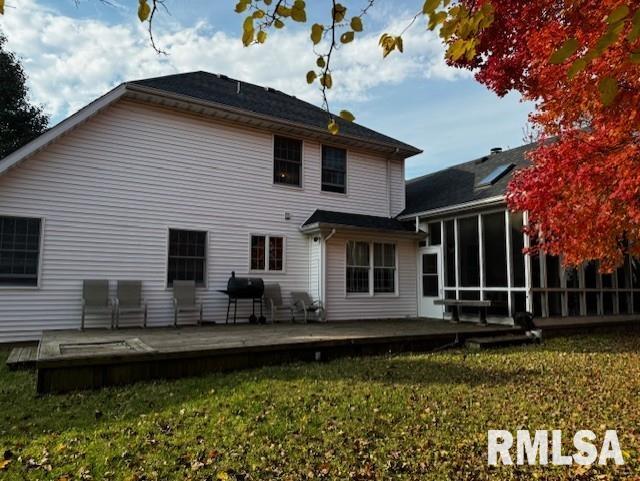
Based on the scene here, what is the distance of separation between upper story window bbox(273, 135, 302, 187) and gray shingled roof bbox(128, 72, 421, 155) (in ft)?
2.24

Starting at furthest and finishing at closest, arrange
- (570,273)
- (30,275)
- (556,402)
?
(570,273)
(30,275)
(556,402)

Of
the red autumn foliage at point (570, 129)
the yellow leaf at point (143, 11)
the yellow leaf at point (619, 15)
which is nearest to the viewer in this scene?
the yellow leaf at point (619, 15)

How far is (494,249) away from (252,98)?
7779mm

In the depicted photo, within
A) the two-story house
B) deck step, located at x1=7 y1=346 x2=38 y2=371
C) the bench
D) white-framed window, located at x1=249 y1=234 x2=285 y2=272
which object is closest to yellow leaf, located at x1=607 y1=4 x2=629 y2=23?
deck step, located at x1=7 y1=346 x2=38 y2=371

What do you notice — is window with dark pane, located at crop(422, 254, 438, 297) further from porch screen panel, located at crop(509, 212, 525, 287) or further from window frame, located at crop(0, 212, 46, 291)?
window frame, located at crop(0, 212, 46, 291)

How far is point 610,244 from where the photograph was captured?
7.33 metres

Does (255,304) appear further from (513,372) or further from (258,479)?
(258,479)

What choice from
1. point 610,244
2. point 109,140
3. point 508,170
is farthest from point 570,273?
point 109,140

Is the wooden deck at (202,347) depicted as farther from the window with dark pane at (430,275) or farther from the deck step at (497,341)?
the window with dark pane at (430,275)

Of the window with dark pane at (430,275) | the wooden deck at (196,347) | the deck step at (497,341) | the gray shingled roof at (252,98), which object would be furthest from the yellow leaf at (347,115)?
the window with dark pane at (430,275)

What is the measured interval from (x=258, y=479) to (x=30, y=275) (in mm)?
8033

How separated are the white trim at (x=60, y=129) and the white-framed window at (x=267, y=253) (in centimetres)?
457

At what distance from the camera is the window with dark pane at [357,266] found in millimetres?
12523

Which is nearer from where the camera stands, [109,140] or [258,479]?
[258,479]
